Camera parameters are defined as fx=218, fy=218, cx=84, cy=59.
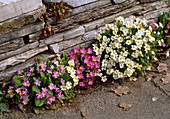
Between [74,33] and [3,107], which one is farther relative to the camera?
[74,33]

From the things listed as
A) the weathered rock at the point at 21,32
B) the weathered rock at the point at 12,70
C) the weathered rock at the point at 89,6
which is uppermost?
the weathered rock at the point at 89,6

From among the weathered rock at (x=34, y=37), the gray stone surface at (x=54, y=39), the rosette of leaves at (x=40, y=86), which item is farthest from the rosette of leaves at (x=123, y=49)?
the weathered rock at (x=34, y=37)

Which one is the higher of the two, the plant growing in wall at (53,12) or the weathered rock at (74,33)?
the plant growing in wall at (53,12)

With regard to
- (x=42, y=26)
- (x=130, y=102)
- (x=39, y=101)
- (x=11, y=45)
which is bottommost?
(x=130, y=102)

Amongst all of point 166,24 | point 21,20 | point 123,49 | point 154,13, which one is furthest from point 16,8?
point 166,24

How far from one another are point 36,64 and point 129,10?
81.1 inches

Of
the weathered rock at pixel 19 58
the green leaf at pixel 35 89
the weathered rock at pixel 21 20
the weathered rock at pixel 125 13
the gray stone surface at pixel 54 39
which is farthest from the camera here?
the weathered rock at pixel 125 13

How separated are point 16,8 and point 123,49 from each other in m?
1.86

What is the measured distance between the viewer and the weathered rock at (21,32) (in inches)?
124

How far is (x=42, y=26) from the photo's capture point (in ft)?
11.1

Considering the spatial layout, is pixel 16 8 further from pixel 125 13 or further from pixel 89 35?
pixel 125 13

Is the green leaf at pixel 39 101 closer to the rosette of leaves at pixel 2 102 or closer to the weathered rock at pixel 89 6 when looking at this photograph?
the rosette of leaves at pixel 2 102

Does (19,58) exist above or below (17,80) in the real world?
above

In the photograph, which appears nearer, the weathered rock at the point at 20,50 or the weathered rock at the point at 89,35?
the weathered rock at the point at 20,50
